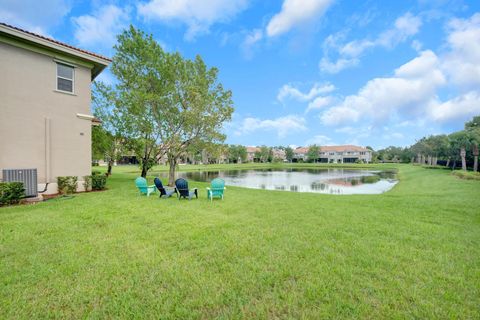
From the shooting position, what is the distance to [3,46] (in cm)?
934

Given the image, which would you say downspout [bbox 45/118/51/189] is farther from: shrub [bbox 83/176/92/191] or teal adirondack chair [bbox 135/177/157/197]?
teal adirondack chair [bbox 135/177/157/197]

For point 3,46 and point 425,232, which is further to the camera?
point 3,46

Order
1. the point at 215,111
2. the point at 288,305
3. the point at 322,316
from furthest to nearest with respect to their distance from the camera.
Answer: the point at 215,111, the point at 288,305, the point at 322,316

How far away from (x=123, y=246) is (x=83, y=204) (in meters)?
5.31

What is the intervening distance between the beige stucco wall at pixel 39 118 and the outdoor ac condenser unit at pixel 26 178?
29.2 inches

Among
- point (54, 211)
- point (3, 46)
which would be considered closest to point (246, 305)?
point (54, 211)

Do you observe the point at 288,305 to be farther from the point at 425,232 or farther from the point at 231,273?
the point at 425,232

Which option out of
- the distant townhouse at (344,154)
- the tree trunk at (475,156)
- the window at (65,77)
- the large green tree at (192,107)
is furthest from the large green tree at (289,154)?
the window at (65,77)

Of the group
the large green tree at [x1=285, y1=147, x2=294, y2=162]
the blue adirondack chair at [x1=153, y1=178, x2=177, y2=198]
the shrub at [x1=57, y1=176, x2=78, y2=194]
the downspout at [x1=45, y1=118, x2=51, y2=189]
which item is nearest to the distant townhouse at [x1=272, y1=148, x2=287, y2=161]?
the large green tree at [x1=285, y1=147, x2=294, y2=162]

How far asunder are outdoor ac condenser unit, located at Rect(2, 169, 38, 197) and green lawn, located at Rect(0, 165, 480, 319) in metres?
2.97

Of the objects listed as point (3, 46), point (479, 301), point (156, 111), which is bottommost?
point (479, 301)

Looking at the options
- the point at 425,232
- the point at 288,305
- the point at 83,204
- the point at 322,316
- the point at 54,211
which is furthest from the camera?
the point at 83,204

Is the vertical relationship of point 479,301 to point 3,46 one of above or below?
below

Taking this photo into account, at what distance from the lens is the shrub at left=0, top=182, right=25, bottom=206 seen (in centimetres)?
803
